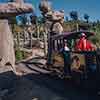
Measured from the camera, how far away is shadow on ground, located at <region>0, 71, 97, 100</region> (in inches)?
310

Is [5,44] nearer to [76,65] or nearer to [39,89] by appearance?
[39,89]

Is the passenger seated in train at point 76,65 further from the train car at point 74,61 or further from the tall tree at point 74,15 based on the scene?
the tall tree at point 74,15

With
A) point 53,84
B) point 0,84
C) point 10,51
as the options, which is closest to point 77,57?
point 53,84

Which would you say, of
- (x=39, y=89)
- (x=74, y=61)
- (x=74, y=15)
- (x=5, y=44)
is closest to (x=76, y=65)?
(x=74, y=61)

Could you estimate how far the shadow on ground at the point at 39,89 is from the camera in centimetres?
787

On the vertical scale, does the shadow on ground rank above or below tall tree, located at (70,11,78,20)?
below

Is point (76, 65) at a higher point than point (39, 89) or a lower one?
higher

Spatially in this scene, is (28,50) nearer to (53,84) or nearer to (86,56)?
(53,84)

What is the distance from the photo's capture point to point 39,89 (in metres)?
10.5

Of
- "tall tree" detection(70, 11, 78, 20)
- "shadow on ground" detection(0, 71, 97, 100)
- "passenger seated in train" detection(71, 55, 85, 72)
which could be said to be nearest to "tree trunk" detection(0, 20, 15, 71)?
"shadow on ground" detection(0, 71, 97, 100)

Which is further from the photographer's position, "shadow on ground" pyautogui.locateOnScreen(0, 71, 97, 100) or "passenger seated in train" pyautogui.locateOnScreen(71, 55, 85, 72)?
"passenger seated in train" pyautogui.locateOnScreen(71, 55, 85, 72)

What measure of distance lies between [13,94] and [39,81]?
4.37 metres

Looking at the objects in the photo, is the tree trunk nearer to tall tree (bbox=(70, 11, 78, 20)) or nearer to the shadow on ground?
the shadow on ground

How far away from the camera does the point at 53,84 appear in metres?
11.4
